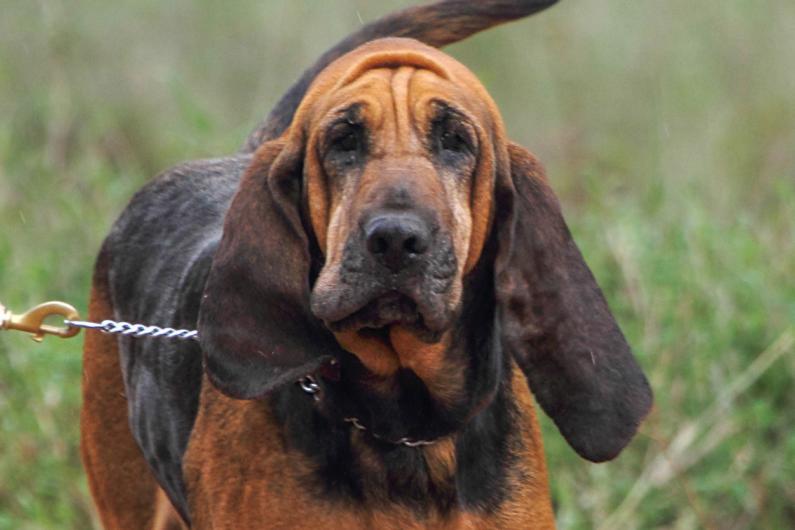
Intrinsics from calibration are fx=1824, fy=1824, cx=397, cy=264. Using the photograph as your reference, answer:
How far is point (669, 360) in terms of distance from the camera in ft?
23.6

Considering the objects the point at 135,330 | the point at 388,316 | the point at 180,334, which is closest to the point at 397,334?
the point at 388,316

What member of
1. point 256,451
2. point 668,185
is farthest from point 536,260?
point 668,185

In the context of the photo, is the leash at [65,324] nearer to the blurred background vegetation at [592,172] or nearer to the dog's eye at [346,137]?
the dog's eye at [346,137]

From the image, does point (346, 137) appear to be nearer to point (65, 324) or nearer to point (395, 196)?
point (395, 196)

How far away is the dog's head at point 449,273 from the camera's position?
4.17 meters

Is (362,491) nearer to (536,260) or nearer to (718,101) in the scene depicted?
(536,260)

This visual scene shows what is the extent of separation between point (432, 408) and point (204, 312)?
1.99 feet

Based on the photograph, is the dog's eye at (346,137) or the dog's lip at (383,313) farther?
the dog's eye at (346,137)

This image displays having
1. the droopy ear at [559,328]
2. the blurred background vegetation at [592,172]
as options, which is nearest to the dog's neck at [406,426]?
the droopy ear at [559,328]

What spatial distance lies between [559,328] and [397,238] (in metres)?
0.62

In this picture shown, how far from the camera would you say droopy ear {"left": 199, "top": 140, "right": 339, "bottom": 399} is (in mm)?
4293

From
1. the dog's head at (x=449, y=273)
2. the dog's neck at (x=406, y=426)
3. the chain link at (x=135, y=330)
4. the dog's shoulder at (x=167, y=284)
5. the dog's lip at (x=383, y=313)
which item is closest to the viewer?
the dog's lip at (x=383, y=313)

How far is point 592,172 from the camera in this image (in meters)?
8.82

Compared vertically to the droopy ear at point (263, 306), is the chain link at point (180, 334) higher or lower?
lower
